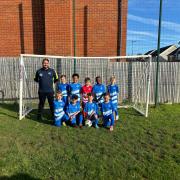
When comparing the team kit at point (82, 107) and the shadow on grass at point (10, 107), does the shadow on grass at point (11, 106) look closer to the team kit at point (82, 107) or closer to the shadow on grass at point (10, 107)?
the shadow on grass at point (10, 107)

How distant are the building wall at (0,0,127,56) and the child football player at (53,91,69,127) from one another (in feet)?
15.3

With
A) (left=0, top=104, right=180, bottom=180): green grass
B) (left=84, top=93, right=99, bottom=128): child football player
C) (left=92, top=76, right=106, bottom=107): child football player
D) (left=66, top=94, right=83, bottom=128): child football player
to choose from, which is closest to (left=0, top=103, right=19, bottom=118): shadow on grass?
(left=0, top=104, right=180, bottom=180): green grass

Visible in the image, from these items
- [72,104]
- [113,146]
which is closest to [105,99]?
[72,104]

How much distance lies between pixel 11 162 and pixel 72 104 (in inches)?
111

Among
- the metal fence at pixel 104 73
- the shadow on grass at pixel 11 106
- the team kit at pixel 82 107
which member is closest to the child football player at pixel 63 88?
the team kit at pixel 82 107

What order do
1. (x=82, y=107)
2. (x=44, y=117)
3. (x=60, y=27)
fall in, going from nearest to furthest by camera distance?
(x=82, y=107), (x=44, y=117), (x=60, y=27)

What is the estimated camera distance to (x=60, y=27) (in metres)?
11.3

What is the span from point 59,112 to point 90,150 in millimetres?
2146

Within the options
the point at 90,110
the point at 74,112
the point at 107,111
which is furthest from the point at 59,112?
the point at 107,111

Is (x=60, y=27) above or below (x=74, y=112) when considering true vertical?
above

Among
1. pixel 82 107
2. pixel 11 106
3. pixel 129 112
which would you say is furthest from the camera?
pixel 11 106

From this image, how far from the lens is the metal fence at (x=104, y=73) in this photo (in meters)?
10.1

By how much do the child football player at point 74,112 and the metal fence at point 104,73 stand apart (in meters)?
3.17

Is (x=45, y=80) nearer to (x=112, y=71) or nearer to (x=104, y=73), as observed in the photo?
(x=104, y=73)
